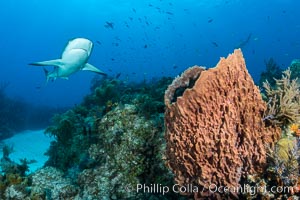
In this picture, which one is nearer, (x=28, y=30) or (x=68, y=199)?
(x=68, y=199)

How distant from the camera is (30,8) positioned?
10875cm

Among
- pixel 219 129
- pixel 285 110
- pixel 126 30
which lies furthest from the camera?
pixel 126 30

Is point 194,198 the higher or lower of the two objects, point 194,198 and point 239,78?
the lower

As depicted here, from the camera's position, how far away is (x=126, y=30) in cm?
13012

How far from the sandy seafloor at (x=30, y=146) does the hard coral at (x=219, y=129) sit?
980 cm

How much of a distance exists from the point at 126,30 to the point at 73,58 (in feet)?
422

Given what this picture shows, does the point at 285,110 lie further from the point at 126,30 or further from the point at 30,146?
the point at 126,30

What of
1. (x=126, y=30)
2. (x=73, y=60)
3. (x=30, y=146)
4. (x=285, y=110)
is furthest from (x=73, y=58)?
(x=126, y=30)

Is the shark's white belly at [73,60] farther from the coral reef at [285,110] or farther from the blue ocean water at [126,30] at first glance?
the blue ocean water at [126,30]

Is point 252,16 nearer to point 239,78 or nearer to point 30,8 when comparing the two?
point 30,8

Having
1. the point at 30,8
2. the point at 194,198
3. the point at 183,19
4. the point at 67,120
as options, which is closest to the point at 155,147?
the point at 194,198

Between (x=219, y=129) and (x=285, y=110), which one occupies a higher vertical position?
(x=285, y=110)

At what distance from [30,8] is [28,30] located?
2004 centimetres

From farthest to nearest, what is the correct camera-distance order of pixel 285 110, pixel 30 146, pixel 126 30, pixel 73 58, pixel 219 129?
pixel 126 30 → pixel 30 146 → pixel 73 58 → pixel 285 110 → pixel 219 129
